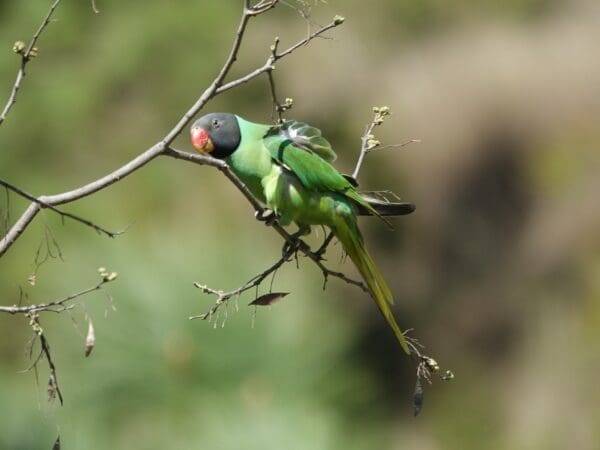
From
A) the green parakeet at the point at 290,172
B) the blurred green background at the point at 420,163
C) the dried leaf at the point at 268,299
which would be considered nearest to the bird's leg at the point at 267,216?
the green parakeet at the point at 290,172

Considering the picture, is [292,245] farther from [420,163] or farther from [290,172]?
[420,163]

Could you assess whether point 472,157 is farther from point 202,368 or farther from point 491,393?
point 202,368

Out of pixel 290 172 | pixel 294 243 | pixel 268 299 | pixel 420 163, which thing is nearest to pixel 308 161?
pixel 290 172

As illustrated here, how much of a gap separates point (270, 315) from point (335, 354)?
0.92ft

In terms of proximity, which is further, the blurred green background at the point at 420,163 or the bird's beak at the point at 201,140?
the blurred green background at the point at 420,163

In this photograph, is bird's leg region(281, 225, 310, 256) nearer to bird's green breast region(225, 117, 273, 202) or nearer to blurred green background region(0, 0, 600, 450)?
bird's green breast region(225, 117, 273, 202)

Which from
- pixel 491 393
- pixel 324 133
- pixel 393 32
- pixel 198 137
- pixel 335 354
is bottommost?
pixel 491 393

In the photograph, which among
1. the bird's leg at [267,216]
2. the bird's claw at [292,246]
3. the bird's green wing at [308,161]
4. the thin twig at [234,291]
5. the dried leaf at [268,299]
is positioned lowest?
the dried leaf at [268,299]

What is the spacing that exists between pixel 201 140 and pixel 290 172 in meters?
0.19

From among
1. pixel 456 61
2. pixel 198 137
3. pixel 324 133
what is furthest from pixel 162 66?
pixel 198 137

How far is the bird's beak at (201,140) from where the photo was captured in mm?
2252

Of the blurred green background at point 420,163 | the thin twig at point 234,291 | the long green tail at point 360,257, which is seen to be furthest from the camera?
the blurred green background at point 420,163

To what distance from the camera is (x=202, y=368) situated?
10.8ft

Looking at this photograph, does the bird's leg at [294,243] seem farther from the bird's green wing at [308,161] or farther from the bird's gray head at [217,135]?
the bird's gray head at [217,135]
